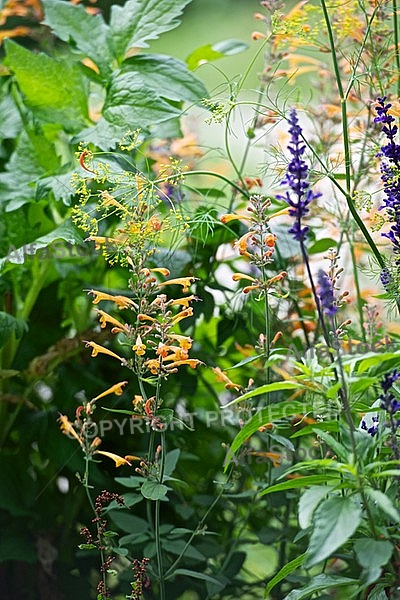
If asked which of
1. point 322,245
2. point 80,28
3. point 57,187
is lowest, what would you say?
point 322,245

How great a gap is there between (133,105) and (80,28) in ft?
0.59

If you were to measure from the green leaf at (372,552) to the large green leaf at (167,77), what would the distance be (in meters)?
0.55

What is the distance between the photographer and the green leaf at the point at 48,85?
1069 mm

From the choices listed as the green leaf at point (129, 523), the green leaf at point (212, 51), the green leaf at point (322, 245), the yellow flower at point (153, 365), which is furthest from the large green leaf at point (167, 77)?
the green leaf at point (129, 523)

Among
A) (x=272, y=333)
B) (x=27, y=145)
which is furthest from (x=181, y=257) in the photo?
(x=27, y=145)

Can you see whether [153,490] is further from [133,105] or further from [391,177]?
[133,105]

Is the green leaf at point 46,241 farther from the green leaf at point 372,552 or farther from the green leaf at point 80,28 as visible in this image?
the green leaf at point 372,552

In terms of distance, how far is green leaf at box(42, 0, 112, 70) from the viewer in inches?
41.9

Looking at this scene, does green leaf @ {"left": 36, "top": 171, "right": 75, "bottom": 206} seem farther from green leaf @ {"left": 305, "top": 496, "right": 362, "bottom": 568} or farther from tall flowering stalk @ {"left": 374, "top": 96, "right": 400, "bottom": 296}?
green leaf @ {"left": 305, "top": 496, "right": 362, "bottom": 568}

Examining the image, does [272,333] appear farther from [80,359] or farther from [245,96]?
[245,96]

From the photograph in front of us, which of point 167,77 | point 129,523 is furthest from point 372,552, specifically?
point 167,77

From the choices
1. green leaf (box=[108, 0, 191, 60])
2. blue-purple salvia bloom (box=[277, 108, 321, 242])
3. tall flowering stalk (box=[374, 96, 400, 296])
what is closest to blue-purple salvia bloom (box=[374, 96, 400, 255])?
tall flowering stalk (box=[374, 96, 400, 296])

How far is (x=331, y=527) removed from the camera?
23.1 inches

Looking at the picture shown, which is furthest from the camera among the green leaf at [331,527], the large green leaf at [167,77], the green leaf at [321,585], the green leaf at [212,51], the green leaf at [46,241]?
the green leaf at [212,51]
